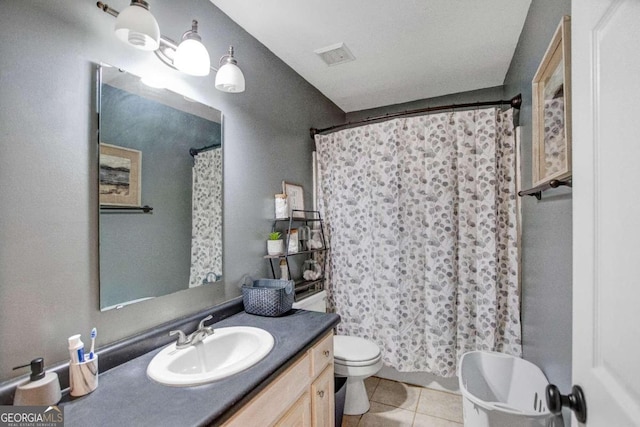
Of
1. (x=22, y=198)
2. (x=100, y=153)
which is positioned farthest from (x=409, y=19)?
(x=22, y=198)

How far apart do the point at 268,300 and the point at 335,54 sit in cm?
169

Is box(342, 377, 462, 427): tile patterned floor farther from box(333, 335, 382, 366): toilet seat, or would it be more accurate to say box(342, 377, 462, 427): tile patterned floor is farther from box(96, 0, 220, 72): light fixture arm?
box(96, 0, 220, 72): light fixture arm

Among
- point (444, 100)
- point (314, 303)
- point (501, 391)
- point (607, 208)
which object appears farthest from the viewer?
point (444, 100)

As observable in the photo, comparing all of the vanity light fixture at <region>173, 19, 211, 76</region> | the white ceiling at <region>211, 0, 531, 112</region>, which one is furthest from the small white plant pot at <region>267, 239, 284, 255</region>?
the white ceiling at <region>211, 0, 531, 112</region>

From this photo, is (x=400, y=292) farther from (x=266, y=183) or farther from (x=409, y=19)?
(x=409, y=19)

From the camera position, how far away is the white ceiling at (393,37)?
5.29 feet

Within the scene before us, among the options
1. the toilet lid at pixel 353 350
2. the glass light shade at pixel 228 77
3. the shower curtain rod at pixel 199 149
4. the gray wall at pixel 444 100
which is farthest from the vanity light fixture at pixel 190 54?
the gray wall at pixel 444 100

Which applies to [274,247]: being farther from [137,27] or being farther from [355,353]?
[137,27]

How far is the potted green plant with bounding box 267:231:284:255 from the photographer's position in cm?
193

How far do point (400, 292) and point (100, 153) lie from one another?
198cm

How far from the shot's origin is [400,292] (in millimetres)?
2205

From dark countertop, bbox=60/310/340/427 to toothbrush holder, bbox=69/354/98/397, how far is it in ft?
0.07

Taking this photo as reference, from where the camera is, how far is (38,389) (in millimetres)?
794

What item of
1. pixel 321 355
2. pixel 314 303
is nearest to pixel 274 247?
pixel 314 303
